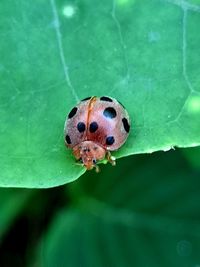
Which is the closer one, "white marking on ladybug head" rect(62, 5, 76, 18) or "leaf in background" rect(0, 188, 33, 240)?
"white marking on ladybug head" rect(62, 5, 76, 18)

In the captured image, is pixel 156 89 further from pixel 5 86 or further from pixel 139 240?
pixel 139 240

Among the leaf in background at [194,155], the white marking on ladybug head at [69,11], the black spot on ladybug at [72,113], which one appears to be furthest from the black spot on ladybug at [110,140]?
the leaf in background at [194,155]

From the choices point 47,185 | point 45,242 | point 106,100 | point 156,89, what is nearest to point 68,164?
point 47,185

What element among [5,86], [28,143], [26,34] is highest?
[26,34]

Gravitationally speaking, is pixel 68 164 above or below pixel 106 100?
below

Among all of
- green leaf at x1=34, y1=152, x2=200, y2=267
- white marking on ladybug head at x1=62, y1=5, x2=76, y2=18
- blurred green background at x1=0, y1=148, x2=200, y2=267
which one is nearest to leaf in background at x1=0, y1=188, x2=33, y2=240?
blurred green background at x1=0, y1=148, x2=200, y2=267

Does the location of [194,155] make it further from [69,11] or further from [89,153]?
[69,11]

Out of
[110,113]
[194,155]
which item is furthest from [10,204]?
[110,113]

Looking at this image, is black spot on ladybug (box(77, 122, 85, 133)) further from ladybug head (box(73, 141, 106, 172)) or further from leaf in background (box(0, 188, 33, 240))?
leaf in background (box(0, 188, 33, 240))
